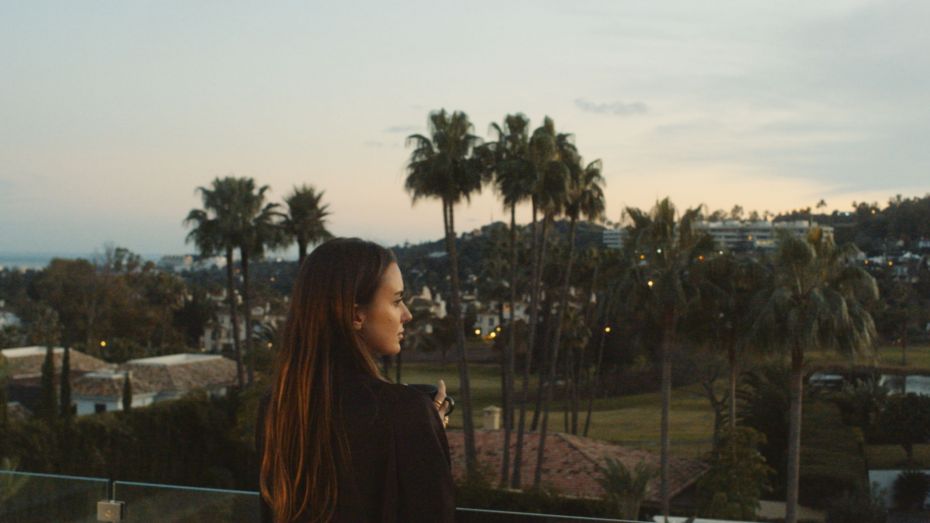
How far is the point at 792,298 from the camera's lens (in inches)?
864

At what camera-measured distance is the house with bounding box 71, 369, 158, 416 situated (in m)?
35.3

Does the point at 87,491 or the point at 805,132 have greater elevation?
the point at 805,132

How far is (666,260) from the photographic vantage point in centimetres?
2556

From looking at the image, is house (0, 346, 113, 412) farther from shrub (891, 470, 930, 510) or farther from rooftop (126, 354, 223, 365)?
shrub (891, 470, 930, 510)

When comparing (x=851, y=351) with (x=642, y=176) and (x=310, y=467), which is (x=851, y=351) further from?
(x=642, y=176)

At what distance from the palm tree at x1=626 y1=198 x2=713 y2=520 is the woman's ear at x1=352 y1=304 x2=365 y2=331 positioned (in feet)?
79.9

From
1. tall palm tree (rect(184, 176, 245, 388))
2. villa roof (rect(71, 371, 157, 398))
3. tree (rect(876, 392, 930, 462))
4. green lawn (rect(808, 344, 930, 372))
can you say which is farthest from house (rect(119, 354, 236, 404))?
green lawn (rect(808, 344, 930, 372))

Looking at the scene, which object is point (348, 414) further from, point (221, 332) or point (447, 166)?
point (221, 332)

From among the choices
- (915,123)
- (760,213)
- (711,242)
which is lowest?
(711,242)

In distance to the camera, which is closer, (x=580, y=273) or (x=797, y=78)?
(x=580, y=273)

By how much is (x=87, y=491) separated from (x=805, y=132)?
76539mm

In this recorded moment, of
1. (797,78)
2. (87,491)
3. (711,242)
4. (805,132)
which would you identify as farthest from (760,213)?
(87,491)

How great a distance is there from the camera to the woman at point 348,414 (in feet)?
4.15

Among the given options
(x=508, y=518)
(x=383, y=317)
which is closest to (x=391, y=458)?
(x=383, y=317)
